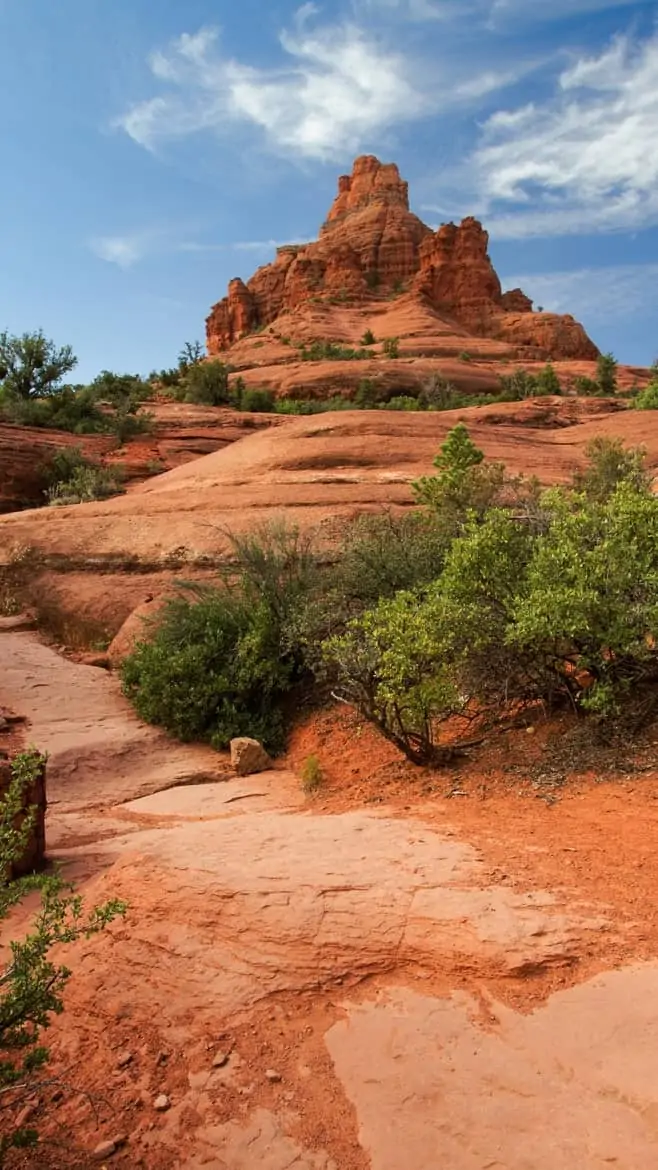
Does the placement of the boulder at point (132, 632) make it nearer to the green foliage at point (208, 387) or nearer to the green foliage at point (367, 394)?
the green foliage at point (208, 387)

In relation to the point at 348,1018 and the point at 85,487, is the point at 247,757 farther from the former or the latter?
the point at 85,487

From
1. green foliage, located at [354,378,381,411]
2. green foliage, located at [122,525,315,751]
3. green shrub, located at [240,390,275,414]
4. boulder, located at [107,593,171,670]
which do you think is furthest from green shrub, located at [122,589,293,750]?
green foliage, located at [354,378,381,411]

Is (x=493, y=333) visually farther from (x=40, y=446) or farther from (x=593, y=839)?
(x=593, y=839)

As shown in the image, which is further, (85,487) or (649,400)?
(649,400)

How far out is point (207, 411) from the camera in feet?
97.8

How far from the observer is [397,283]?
2800 inches

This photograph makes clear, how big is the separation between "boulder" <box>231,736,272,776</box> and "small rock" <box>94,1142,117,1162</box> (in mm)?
5725

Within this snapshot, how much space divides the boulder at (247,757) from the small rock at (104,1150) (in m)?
5.73

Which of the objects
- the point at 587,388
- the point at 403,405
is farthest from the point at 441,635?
the point at 587,388

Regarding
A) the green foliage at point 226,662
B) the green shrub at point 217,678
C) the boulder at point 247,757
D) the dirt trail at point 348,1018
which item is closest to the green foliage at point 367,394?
the green foliage at point 226,662

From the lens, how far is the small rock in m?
2.79

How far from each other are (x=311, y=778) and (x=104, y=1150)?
4.67 meters

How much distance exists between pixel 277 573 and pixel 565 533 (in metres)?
5.23

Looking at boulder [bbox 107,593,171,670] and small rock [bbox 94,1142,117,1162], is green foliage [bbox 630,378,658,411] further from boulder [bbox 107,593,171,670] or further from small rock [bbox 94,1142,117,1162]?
small rock [bbox 94,1142,117,1162]
